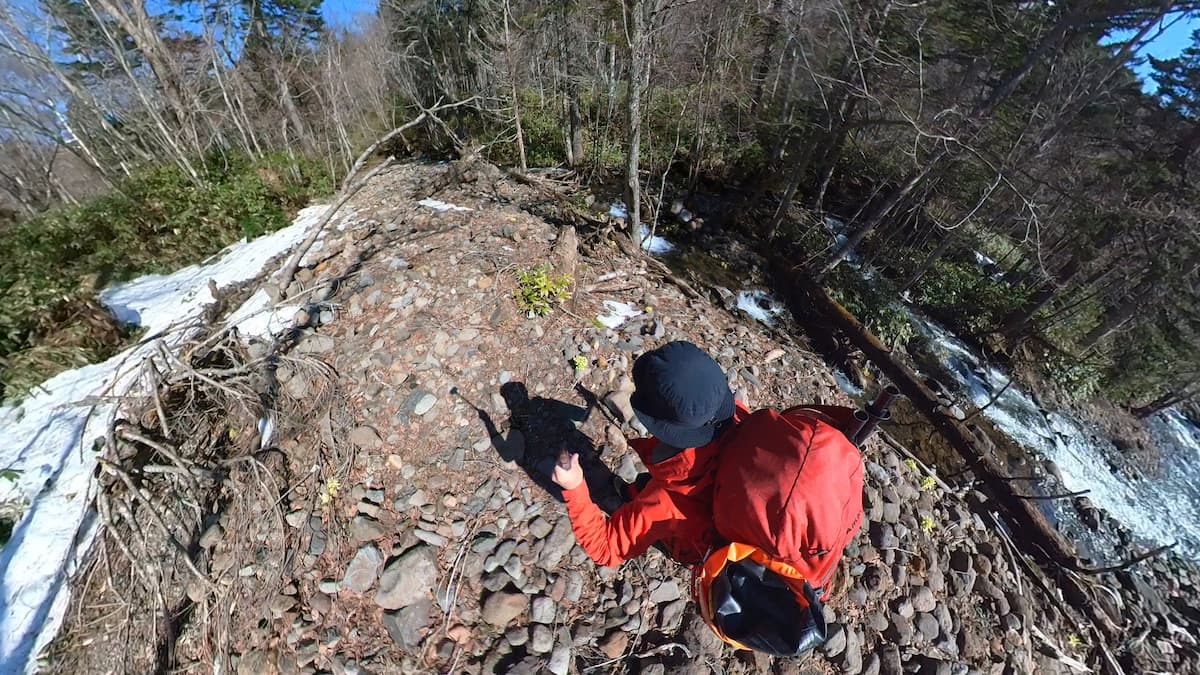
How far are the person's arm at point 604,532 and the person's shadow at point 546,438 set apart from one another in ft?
3.80

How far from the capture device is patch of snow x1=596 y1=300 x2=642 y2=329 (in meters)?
5.24

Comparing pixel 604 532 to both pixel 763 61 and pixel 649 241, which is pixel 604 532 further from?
pixel 763 61

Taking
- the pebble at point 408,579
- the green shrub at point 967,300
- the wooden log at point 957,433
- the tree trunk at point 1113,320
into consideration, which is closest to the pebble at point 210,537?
the pebble at point 408,579

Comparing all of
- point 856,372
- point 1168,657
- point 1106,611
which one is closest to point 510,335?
point 856,372

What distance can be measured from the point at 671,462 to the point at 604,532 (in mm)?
652

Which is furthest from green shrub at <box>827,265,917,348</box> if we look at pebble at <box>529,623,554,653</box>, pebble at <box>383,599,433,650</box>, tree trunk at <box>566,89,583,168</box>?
pebble at <box>383,599,433,650</box>

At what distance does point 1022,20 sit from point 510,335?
1296 centimetres

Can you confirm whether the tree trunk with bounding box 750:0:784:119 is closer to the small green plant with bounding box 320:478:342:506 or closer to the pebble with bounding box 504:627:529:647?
the small green plant with bounding box 320:478:342:506

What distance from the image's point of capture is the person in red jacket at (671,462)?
6.78ft

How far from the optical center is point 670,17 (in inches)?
247

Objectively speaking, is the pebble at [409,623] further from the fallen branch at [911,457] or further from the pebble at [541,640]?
the fallen branch at [911,457]

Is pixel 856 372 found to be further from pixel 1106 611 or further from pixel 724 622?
pixel 724 622

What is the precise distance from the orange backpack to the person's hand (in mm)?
823

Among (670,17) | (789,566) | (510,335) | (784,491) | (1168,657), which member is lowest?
(1168,657)
